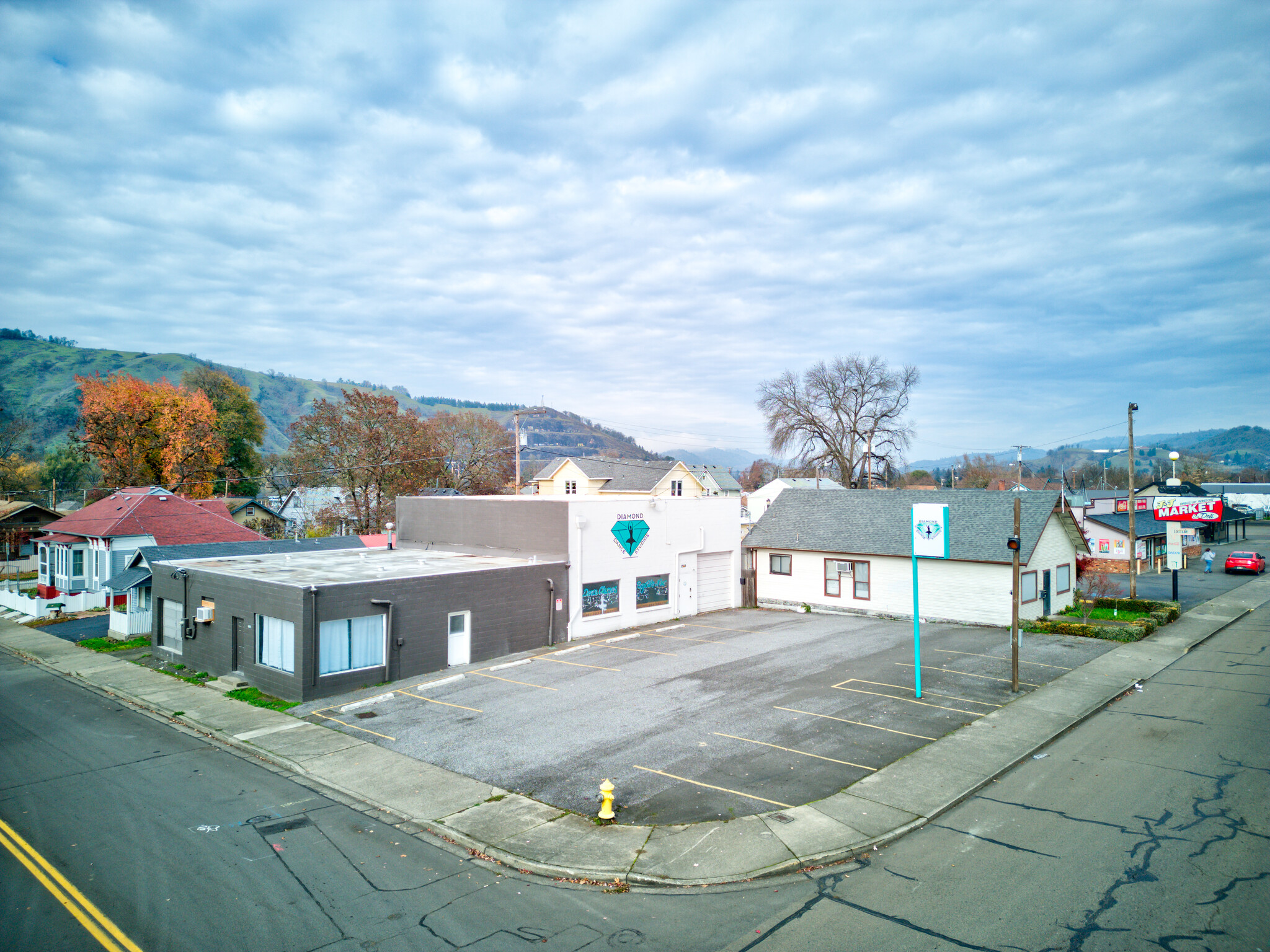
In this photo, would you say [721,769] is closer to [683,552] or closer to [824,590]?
[683,552]

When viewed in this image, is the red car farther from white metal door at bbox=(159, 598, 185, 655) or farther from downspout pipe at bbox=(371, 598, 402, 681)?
white metal door at bbox=(159, 598, 185, 655)

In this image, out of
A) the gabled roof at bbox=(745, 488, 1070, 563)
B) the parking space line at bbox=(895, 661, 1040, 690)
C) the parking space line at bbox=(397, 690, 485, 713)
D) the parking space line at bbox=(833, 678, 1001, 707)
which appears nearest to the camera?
the parking space line at bbox=(833, 678, 1001, 707)

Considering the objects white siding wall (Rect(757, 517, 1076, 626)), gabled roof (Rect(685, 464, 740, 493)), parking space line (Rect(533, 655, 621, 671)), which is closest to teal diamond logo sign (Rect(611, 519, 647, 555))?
parking space line (Rect(533, 655, 621, 671))

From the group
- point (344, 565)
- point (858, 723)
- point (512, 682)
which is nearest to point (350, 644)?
point (512, 682)

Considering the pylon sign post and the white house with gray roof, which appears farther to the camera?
the white house with gray roof

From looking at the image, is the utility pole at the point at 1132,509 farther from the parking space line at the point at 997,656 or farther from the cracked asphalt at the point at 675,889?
the cracked asphalt at the point at 675,889

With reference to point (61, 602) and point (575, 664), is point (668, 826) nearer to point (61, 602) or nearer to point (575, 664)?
point (575, 664)

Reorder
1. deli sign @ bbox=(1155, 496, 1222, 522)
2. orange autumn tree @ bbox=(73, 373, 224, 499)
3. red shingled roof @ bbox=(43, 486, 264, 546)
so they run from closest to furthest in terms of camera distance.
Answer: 1. red shingled roof @ bbox=(43, 486, 264, 546)
2. deli sign @ bbox=(1155, 496, 1222, 522)
3. orange autumn tree @ bbox=(73, 373, 224, 499)

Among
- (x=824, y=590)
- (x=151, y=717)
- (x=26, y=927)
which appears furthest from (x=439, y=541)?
(x=26, y=927)
